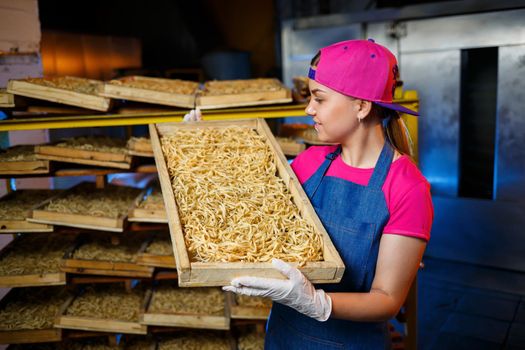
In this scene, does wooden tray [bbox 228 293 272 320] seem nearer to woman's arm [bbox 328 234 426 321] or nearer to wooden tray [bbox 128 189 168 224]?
wooden tray [bbox 128 189 168 224]

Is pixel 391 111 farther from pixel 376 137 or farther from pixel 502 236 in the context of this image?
pixel 502 236

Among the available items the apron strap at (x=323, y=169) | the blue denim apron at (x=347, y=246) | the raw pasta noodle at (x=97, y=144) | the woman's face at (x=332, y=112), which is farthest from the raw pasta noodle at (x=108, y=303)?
the woman's face at (x=332, y=112)

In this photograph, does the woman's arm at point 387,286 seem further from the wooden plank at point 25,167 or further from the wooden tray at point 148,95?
the wooden plank at point 25,167

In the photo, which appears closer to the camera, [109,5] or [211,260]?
[211,260]

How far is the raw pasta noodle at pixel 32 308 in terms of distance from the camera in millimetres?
3866

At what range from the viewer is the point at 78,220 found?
3662mm

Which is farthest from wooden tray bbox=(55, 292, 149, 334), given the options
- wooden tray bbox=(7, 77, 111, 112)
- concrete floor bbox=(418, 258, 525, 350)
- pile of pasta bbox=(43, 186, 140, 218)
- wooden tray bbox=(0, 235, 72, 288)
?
concrete floor bbox=(418, 258, 525, 350)

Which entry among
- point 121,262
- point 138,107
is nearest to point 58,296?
point 121,262

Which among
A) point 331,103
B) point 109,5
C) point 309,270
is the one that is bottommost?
point 309,270

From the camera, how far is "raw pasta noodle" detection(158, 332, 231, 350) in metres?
4.05

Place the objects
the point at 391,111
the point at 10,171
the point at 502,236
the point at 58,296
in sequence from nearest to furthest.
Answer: the point at 391,111, the point at 10,171, the point at 58,296, the point at 502,236

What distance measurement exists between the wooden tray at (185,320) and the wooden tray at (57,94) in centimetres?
164

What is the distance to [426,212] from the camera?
6.66 ft

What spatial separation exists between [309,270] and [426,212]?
1.83 feet
